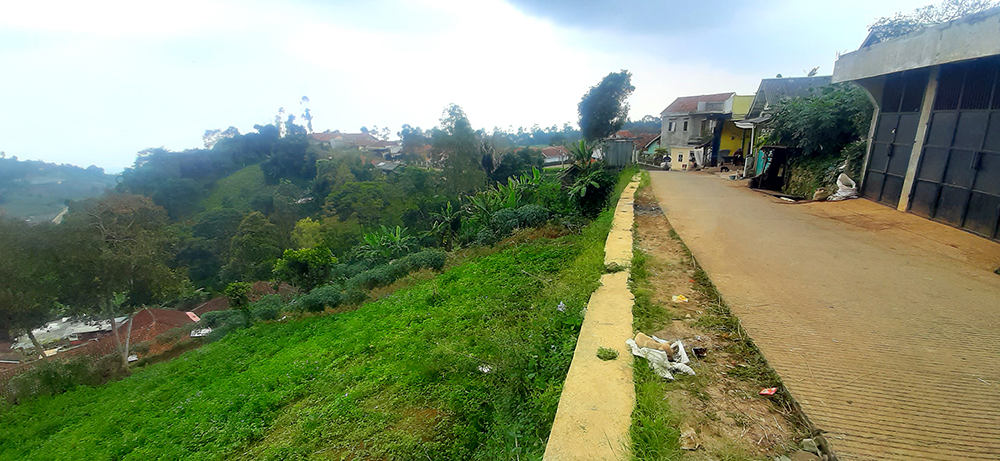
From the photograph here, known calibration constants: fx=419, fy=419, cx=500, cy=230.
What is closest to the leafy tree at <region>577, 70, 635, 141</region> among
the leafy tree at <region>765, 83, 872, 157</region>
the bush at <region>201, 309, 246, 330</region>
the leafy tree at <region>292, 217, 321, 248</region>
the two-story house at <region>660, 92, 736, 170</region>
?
the two-story house at <region>660, 92, 736, 170</region>

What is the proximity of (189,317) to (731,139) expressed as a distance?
31.6 meters

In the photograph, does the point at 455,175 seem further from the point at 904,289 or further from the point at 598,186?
the point at 904,289

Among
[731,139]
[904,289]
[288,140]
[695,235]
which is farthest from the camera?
[288,140]

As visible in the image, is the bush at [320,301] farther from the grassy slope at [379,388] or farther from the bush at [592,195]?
the bush at [592,195]

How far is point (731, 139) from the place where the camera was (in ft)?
79.0

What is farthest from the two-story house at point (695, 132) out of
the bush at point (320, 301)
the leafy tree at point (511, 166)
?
the bush at point (320, 301)

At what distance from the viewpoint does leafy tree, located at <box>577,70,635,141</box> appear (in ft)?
99.9

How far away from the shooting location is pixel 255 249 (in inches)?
933

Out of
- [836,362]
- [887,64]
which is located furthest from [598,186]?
[836,362]

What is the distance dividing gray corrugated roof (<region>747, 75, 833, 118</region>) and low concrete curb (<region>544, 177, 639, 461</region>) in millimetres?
22071

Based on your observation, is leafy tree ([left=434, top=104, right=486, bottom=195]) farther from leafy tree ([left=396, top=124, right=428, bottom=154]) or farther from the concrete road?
the concrete road

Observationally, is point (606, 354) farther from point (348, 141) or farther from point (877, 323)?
point (348, 141)

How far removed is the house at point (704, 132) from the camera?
24.0m

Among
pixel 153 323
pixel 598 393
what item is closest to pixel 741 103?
pixel 598 393
